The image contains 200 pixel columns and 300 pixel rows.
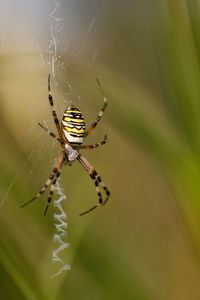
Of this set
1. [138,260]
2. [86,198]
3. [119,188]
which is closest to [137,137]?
[86,198]

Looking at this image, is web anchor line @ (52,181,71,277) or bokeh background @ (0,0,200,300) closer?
bokeh background @ (0,0,200,300)

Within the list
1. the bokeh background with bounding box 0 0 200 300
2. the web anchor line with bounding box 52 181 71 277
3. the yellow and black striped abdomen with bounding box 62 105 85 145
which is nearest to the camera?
the bokeh background with bounding box 0 0 200 300

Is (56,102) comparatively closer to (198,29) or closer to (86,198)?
(86,198)

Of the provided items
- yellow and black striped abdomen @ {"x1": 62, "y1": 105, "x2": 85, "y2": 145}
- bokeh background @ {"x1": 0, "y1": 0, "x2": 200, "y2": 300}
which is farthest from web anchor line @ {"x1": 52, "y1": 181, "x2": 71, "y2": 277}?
yellow and black striped abdomen @ {"x1": 62, "y1": 105, "x2": 85, "y2": 145}

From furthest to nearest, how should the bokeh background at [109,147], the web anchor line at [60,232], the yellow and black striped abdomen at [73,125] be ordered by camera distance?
the yellow and black striped abdomen at [73,125]
the web anchor line at [60,232]
the bokeh background at [109,147]

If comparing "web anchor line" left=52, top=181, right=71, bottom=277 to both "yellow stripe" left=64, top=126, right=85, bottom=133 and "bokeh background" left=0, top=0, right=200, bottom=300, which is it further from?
"yellow stripe" left=64, top=126, right=85, bottom=133

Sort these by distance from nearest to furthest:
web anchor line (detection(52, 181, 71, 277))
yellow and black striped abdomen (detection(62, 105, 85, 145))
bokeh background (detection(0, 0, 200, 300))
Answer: bokeh background (detection(0, 0, 200, 300))
web anchor line (detection(52, 181, 71, 277))
yellow and black striped abdomen (detection(62, 105, 85, 145))

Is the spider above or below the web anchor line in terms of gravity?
above

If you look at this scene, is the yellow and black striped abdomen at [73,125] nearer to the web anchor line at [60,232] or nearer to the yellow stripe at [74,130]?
the yellow stripe at [74,130]

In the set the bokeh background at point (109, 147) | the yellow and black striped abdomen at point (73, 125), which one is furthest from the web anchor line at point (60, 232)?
the yellow and black striped abdomen at point (73, 125)
